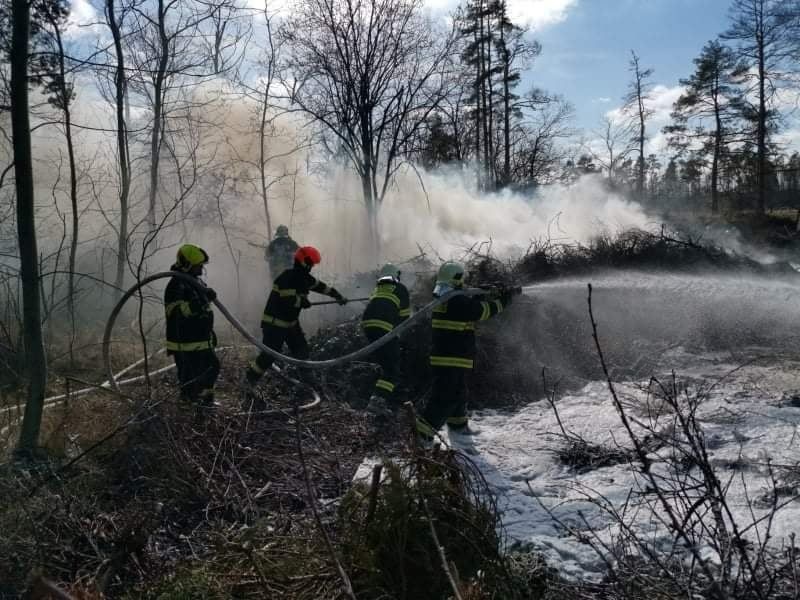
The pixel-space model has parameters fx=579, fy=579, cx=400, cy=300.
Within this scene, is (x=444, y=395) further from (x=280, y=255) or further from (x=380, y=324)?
(x=280, y=255)

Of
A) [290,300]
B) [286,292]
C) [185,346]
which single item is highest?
[286,292]

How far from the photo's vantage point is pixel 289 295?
23.2 feet

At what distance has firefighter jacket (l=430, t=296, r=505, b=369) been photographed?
5977mm

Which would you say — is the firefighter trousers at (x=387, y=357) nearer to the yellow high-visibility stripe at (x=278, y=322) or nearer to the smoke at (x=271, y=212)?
the yellow high-visibility stripe at (x=278, y=322)

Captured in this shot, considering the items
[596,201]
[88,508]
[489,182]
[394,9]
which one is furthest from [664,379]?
[489,182]

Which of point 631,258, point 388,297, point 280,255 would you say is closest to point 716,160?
point 631,258

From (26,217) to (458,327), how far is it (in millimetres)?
3924

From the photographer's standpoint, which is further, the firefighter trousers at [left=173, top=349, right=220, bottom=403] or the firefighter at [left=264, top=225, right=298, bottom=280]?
the firefighter at [left=264, top=225, right=298, bottom=280]

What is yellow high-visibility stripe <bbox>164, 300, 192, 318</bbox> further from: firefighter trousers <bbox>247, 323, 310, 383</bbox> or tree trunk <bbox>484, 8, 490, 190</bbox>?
tree trunk <bbox>484, 8, 490, 190</bbox>

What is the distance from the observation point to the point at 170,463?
4.52 meters

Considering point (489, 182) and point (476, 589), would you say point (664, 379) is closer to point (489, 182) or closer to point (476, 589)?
point (476, 589)

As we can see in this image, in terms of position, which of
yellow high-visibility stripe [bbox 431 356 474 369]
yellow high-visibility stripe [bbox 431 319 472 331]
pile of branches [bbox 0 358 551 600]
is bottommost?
pile of branches [bbox 0 358 551 600]

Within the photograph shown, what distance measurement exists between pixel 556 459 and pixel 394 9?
10281mm

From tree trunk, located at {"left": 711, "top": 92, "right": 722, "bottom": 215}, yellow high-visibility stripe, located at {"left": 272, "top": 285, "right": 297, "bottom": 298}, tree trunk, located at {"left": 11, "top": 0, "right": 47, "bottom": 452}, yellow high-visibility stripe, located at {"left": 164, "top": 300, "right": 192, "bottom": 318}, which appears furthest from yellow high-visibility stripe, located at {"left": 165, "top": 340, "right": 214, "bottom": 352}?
tree trunk, located at {"left": 711, "top": 92, "right": 722, "bottom": 215}
